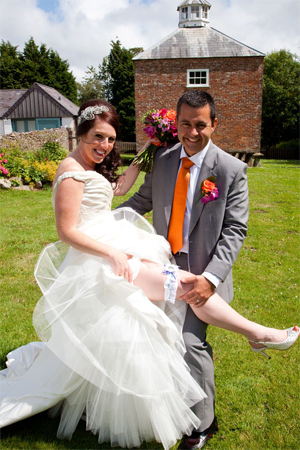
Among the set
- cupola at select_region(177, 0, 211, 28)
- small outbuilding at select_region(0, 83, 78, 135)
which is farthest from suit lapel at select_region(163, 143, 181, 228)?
small outbuilding at select_region(0, 83, 78, 135)

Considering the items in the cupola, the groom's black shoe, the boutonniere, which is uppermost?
the cupola

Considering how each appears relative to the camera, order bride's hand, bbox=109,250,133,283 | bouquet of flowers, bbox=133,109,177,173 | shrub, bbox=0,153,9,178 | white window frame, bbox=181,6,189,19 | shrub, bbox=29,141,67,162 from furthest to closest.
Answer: white window frame, bbox=181,6,189,19 → shrub, bbox=29,141,67,162 → shrub, bbox=0,153,9,178 → bouquet of flowers, bbox=133,109,177,173 → bride's hand, bbox=109,250,133,283

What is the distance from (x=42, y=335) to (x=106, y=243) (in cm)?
87

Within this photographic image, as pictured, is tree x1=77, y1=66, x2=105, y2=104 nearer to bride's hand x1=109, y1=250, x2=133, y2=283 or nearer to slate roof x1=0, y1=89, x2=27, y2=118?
slate roof x1=0, y1=89, x2=27, y2=118

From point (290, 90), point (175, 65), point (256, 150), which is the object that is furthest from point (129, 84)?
point (256, 150)

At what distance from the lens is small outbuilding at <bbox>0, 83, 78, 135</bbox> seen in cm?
3397

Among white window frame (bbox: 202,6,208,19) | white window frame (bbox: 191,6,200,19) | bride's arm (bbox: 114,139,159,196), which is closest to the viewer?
bride's arm (bbox: 114,139,159,196)

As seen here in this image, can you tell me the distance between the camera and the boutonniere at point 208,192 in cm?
292

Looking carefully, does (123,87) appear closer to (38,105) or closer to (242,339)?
(38,105)

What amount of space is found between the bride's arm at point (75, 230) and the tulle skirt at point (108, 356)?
0.09m

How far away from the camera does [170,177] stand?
326 cm

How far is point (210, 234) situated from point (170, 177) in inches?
24.9

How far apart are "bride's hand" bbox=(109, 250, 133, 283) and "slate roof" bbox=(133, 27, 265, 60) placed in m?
22.4

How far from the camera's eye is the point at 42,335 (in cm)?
287
